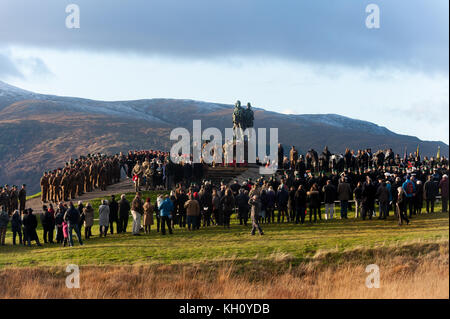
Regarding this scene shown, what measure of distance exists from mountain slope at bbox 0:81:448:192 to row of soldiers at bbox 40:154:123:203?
4308 centimetres

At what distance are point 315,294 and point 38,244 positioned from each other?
1182 cm

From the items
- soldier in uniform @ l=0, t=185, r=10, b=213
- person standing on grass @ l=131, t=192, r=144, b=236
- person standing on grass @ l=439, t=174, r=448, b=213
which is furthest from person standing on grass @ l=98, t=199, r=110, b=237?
person standing on grass @ l=439, t=174, r=448, b=213

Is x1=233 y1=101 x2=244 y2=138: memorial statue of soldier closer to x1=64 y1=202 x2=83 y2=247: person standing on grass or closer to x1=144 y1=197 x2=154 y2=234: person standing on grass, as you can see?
x1=144 y1=197 x2=154 y2=234: person standing on grass

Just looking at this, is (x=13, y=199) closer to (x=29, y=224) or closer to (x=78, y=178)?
(x=78, y=178)

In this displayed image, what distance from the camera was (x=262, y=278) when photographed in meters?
15.8

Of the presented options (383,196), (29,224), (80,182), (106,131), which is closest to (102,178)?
(80,182)

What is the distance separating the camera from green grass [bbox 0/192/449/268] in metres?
16.9

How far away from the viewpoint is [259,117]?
14350 centimetres

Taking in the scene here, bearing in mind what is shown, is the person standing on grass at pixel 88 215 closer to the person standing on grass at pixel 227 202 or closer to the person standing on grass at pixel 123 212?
the person standing on grass at pixel 123 212

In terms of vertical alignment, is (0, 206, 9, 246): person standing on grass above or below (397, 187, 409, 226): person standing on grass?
below

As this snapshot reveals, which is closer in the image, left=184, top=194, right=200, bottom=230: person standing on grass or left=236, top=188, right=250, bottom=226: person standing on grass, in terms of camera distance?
left=184, top=194, right=200, bottom=230: person standing on grass

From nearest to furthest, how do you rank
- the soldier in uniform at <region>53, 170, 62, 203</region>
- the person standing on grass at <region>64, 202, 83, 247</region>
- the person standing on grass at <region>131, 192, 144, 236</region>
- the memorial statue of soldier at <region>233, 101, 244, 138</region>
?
the person standing on grass at <region>64, 202, 83, 247</region>, the person standing on grass at <region>131, 192, 144, 236</region>, the soldier in uniform at <region>53, 170, 62, 203</region>, the memorial statue of soldier at <region>233, 101, 244, 138</region>

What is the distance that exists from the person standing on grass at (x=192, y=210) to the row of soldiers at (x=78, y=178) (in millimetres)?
11250
